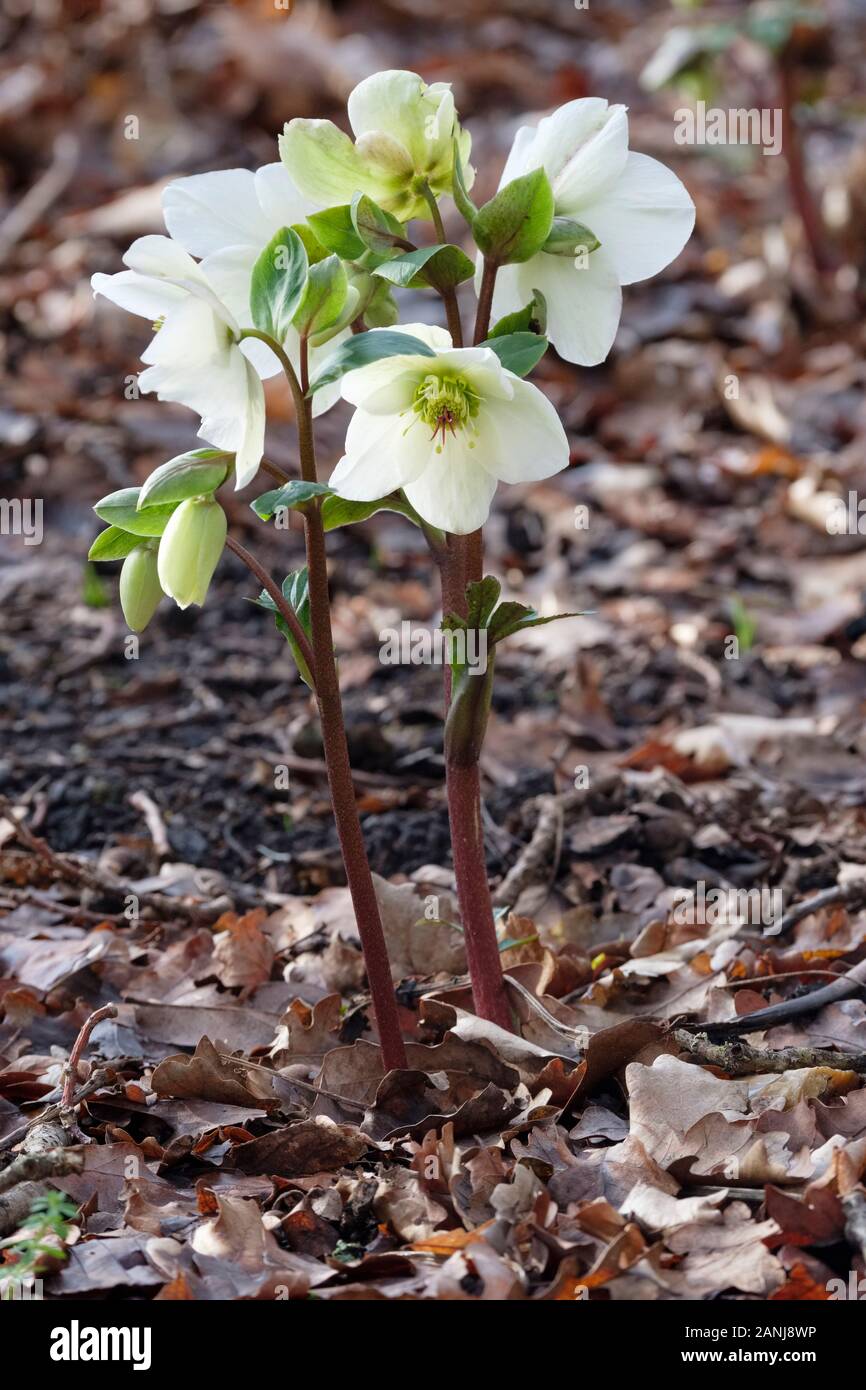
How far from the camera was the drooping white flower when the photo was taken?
146 centimetres

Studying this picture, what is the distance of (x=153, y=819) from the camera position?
8.39 ft

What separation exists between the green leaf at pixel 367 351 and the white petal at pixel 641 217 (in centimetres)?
31

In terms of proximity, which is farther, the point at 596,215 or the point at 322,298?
the point at 596,215

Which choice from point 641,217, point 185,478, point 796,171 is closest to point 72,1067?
point 185,478

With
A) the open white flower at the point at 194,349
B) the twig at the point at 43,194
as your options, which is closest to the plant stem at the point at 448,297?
the open white flower at the point at 194,349

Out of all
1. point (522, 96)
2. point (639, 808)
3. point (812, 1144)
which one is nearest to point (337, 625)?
point (639, 808)

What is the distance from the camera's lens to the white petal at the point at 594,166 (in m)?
1.49

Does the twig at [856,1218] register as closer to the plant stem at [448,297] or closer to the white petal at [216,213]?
the plant stem at [448,297]

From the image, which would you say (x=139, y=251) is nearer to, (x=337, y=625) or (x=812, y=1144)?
(x=812, y=1144)

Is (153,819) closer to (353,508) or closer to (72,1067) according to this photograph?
(72,1067)

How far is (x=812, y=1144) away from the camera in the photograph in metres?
1.56

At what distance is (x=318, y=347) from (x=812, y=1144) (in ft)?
3.53

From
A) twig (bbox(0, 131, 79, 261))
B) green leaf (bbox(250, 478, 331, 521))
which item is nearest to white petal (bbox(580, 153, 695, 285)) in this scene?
green leaf (bbox(250, 478, 331, 521))

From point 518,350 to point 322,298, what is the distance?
0.22 meters
